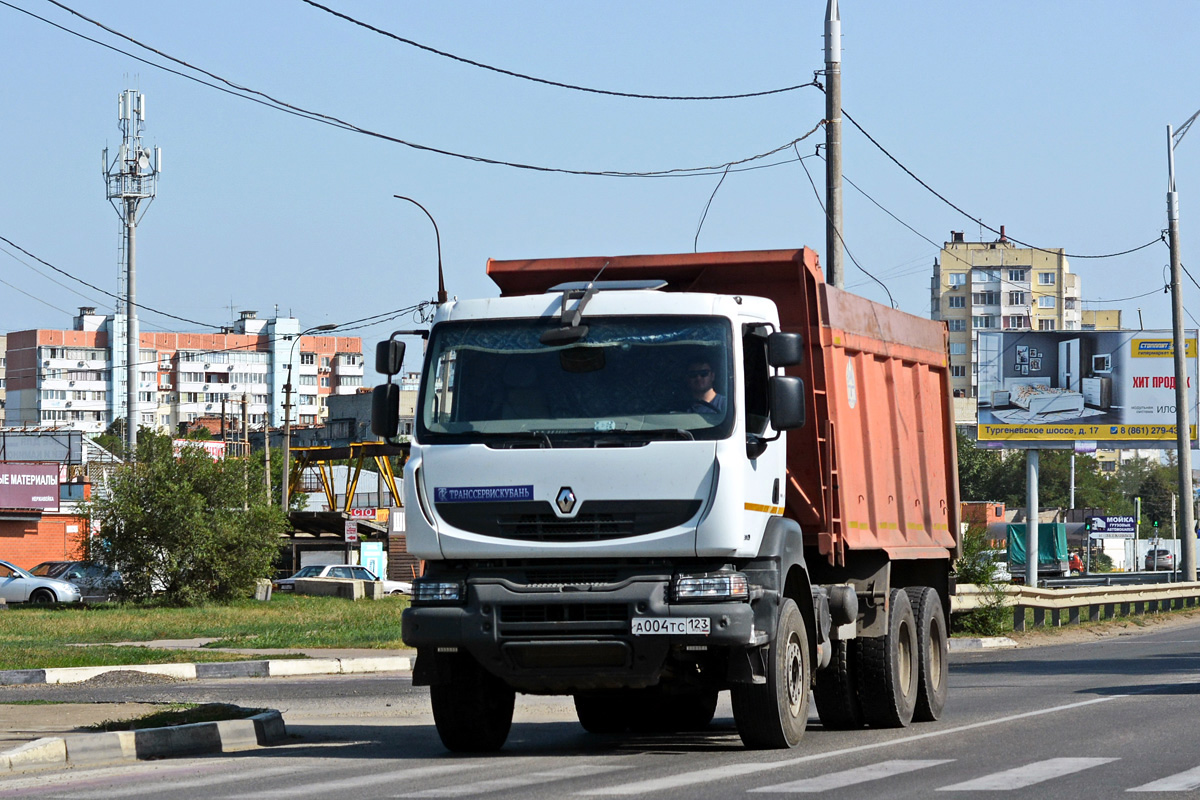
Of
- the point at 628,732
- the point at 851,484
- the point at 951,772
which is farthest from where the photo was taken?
the point at 628,732

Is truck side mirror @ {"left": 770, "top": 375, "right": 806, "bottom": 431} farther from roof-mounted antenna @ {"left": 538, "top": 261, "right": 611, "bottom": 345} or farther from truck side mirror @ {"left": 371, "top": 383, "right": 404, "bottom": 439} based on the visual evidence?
truck side mirror @ {"left": 371, "top": 383, "right": 404, "bottom": 439}

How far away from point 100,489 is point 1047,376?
29754 mm

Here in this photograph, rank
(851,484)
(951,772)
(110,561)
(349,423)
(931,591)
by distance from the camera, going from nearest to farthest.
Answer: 1. (951,772)
2. (851,484)
3. (931,591)
4. (110,561)
5. (349,423)

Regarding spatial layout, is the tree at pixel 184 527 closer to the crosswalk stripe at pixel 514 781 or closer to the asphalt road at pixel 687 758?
the asphalt road at pixel 687 758

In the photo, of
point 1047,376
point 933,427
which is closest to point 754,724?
point 933,427

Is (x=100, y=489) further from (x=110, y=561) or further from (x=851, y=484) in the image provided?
(x=851, y=484)

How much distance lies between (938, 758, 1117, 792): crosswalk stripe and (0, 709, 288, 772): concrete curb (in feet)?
18.2

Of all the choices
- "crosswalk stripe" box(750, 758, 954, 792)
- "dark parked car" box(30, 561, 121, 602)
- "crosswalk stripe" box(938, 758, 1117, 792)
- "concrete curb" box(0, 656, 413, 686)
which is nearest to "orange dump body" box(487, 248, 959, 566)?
"crosswalk stripe" box(750, 758, 954, 792)

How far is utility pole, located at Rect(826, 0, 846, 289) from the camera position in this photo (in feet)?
66.9

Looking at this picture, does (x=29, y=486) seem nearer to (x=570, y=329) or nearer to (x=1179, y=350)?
(x=1179, y=350)

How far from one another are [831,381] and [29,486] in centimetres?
4879

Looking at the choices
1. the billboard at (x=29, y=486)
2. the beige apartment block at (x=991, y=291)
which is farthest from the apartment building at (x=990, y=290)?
the billboard at (x=29, y=486)

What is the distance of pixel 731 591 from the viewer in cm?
998

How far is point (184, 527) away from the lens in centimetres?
3744
